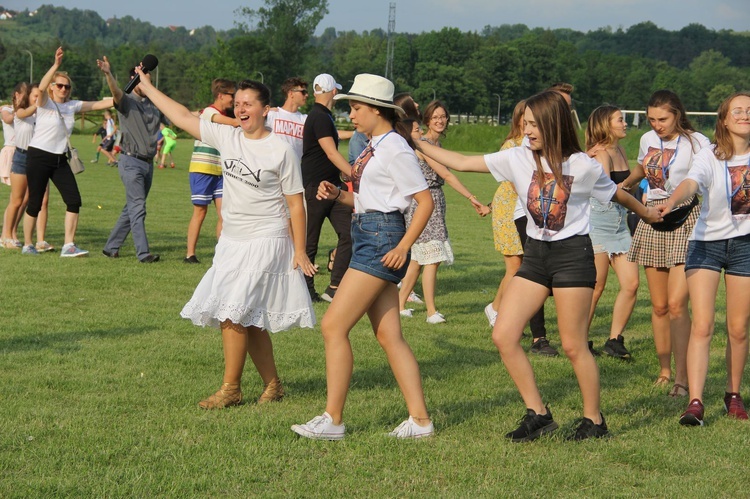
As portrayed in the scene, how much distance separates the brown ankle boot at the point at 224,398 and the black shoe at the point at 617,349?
359 centimetres

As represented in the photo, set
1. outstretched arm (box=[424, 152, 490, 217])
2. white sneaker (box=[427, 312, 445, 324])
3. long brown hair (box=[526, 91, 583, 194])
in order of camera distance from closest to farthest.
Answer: long brown hair (box=[526, 91, 583, 194]) < outstretched arm (box=[424, 152, 490, 217]) < white sneaker (box=[427, 312, 445, 324])

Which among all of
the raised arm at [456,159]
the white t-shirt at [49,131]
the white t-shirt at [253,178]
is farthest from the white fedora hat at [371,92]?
the white t-shirt at [49,131]

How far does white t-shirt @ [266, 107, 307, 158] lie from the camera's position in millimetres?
10922

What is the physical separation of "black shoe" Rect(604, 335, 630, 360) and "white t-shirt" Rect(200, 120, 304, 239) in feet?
11.7

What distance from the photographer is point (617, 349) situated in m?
8.24

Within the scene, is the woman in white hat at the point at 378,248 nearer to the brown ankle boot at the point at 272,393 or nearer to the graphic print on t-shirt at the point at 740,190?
the brown ankle boot at the point at 272,393

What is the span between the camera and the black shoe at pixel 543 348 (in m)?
8.27

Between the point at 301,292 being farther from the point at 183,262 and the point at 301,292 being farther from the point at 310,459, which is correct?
the point at 183,262

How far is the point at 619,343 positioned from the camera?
8.30 meters

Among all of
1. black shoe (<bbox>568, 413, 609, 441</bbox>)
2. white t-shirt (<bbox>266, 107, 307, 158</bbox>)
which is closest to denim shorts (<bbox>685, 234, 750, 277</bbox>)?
black shoe (<bbox>568, 413, 609, 441</bbox>)

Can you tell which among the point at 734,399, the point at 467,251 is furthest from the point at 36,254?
the point at 734,399

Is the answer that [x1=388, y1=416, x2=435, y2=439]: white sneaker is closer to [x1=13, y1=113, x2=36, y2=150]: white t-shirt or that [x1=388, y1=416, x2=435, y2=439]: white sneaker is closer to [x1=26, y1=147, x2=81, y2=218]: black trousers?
[x1=26, y1=147, x2=81, y2=218]: black trousers

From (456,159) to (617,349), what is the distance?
3.50 m

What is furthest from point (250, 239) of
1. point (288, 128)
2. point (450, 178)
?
point (288, 128)
